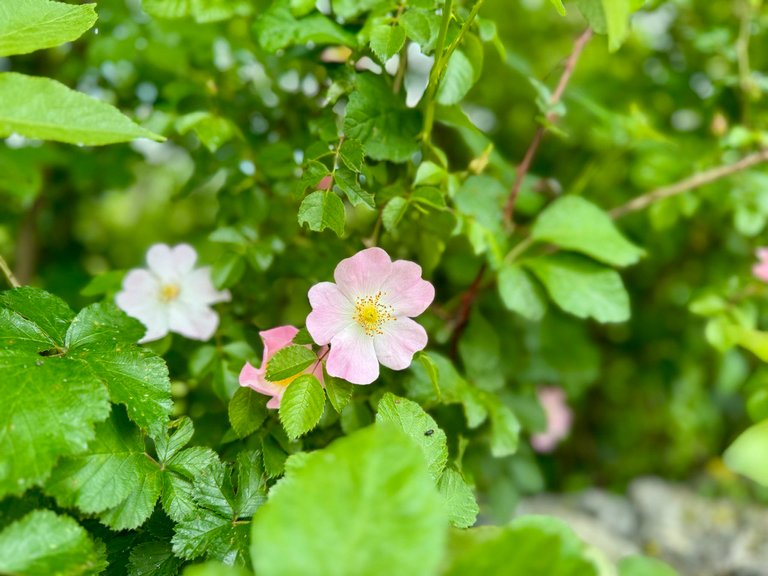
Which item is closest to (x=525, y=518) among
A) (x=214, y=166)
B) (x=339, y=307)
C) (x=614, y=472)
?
(x=339, y=307)

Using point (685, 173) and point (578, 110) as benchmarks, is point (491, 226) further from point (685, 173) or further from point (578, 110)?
point (578, 110)

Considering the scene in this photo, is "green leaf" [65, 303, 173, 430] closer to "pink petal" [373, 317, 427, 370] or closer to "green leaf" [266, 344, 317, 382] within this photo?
"green leaf" [266, 344, 317, 382]

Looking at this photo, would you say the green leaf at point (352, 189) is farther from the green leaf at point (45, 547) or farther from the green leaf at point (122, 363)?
the green leaf at point (45, 547)

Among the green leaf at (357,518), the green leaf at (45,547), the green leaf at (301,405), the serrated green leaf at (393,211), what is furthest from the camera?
the serrated green leaf at (393,211)

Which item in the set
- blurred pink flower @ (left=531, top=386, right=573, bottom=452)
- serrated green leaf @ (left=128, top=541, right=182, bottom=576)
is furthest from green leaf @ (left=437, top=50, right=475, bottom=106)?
blurred pink flower @ (left=531, top=386, right=573, bottom=452)

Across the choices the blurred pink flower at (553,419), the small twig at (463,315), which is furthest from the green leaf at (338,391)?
the blurred pink flower at (553,419)

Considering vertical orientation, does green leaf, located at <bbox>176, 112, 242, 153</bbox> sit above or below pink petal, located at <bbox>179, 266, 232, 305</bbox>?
above

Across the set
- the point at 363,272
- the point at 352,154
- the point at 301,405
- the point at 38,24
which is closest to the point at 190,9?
the point at 38,24
